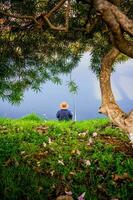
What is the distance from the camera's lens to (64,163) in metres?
12.2

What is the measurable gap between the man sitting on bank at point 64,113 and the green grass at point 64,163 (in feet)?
22.8

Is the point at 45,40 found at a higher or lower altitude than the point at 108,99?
higher

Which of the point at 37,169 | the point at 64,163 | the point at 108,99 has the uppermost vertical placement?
the point at 108,99

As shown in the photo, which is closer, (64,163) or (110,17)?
(110,17)

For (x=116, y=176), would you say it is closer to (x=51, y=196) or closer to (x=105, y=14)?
(x=51, y=196)

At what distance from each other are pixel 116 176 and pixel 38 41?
3631 millimetres

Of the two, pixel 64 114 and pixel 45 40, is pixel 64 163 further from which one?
pixel 64 114

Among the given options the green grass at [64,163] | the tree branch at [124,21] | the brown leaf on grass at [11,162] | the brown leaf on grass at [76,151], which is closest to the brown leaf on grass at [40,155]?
the green grass at [64,163]

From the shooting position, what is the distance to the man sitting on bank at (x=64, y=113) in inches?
923

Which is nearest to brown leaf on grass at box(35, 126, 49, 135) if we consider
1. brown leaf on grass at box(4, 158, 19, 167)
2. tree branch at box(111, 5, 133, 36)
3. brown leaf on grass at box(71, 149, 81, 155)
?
brown leaf on grass at box(71, 149, 81, 155)

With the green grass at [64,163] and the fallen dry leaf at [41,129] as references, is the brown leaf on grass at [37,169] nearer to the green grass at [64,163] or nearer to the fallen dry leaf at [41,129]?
the green grass at [64,163]

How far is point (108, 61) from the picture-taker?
35.5 ft

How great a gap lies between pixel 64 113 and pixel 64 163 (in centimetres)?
1125

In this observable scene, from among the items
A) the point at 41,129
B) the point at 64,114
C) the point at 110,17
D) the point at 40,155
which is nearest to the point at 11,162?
the point at 40,155
